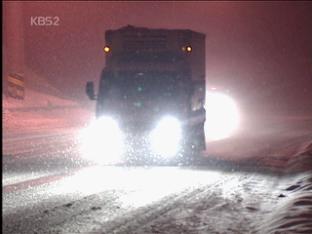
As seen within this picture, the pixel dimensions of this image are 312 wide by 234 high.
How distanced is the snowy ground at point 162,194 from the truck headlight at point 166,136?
3.69ft

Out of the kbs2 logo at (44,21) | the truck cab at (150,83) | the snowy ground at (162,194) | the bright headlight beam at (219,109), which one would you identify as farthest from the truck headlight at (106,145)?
the kbs2 logo at (44,21)

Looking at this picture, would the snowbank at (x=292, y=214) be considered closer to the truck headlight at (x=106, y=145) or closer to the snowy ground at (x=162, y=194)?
the snowy ground at (x=162, y=194)

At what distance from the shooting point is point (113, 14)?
71375mm

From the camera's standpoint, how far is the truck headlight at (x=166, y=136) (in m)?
17.7

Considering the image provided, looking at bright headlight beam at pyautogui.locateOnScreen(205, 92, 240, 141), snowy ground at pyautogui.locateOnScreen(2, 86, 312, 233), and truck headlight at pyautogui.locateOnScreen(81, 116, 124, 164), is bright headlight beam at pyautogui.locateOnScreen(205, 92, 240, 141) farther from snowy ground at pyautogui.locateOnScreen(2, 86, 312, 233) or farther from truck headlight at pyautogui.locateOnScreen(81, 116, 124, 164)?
snowy ground at pyautogui.locateOnScreen(2, 86, 312, 233)

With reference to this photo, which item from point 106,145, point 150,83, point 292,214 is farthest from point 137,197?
point 106,145

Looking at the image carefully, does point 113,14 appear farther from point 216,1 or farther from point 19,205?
point 19,205

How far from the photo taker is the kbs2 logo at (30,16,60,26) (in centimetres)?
6172

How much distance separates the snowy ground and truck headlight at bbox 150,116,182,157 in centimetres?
112

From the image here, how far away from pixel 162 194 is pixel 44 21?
2281 inches

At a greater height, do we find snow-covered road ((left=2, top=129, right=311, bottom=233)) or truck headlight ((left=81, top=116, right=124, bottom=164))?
truck headlight ((left=81, top=116, right=124, bottom=164))

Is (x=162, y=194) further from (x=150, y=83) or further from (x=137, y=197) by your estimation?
(x=150, y=83)

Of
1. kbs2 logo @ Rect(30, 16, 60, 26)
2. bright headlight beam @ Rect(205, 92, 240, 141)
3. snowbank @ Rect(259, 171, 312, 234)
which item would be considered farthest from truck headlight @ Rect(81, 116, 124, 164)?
kbs2 logo @ Rect(30, 16, 60, 26)

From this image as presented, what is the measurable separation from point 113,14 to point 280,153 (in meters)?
55.8
